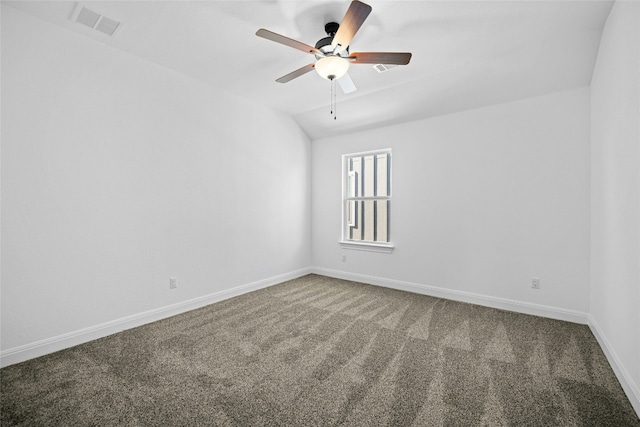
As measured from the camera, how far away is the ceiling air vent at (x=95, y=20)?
2.22 m

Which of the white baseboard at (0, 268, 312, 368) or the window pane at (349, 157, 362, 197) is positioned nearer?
the white baseboard at (0, 268, 312, 368)

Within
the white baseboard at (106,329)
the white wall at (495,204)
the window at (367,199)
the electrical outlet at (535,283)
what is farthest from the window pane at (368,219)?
the electrical outlet at (535,283)

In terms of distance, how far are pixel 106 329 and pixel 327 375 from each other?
2.15 meters

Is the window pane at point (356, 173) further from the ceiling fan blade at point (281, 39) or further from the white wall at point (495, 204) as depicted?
the ceiling fan blade at point (281, 39)

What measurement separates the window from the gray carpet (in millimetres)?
1713

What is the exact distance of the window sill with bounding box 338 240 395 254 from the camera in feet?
14.0

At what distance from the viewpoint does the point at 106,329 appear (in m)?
2.64

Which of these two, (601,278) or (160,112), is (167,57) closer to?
(160,112)

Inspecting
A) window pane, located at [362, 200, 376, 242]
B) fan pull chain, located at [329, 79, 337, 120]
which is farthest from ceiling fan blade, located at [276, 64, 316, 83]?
window pane, located at [362, 200, 376, 242]

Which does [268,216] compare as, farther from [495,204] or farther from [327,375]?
[495,204]

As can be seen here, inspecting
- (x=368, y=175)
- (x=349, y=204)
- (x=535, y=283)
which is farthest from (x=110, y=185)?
(x=535, y=283)

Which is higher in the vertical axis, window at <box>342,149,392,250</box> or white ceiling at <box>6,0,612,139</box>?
white ceiling at <box>6,0,612,139</box>

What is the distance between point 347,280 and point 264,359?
2583 mm

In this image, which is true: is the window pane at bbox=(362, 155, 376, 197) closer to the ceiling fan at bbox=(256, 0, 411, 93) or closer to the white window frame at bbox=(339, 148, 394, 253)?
the white window frame at bbox=(339, 148, 394, 253)
